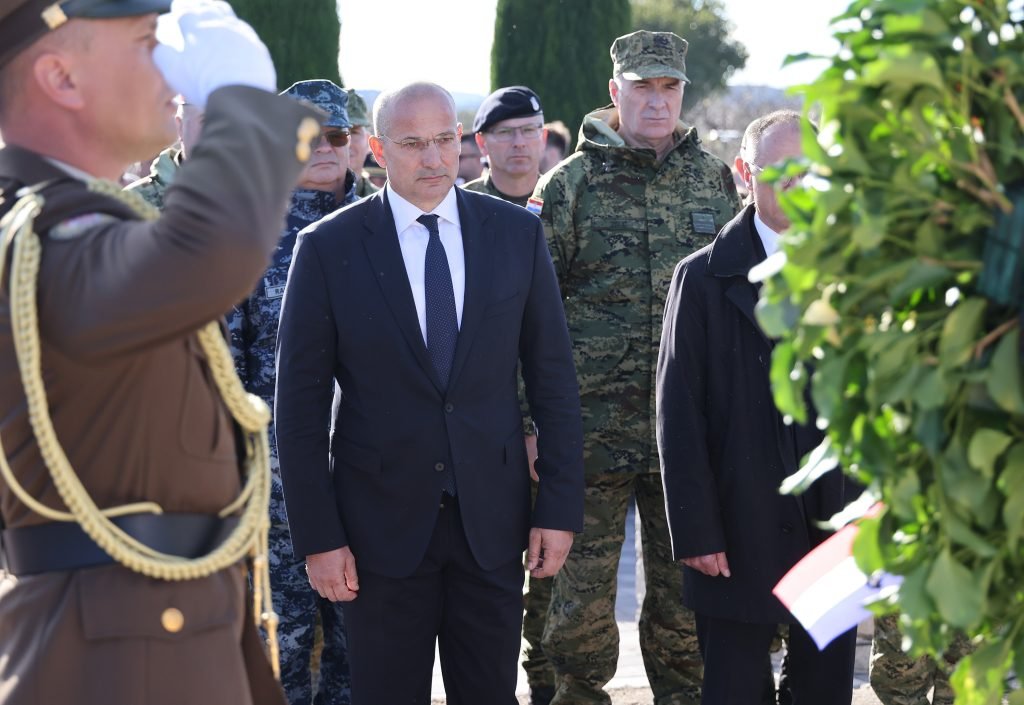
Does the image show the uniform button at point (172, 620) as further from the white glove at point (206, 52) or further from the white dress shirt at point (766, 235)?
the white dress shirt at point (766, 235)

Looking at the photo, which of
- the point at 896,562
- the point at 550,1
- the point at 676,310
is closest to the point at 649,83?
the point at 676,310

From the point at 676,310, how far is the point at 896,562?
2.30 metres

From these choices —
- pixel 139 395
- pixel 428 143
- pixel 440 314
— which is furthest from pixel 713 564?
pixel 139 395

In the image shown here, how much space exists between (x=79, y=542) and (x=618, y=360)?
3218 mm

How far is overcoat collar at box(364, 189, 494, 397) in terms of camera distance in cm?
390

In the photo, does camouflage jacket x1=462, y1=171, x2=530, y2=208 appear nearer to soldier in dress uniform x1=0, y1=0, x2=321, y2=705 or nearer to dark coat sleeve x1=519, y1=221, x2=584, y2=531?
dark coat sleeve x1=519, y1=221, x2=584, y2=531

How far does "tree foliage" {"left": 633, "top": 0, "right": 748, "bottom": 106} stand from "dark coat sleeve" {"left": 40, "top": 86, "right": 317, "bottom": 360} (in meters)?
48.3

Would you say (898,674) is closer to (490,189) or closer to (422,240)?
(422,240)

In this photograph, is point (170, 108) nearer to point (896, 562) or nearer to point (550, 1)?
point (896, 562)

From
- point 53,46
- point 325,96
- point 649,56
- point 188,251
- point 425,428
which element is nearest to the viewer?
point 188,251

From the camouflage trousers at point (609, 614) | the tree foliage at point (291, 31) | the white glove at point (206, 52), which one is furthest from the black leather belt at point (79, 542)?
the tree foliage at point (291, 31)

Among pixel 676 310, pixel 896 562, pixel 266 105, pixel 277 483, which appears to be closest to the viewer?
pixel 896 562

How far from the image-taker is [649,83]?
5684mm

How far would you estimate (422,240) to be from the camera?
160 inches
